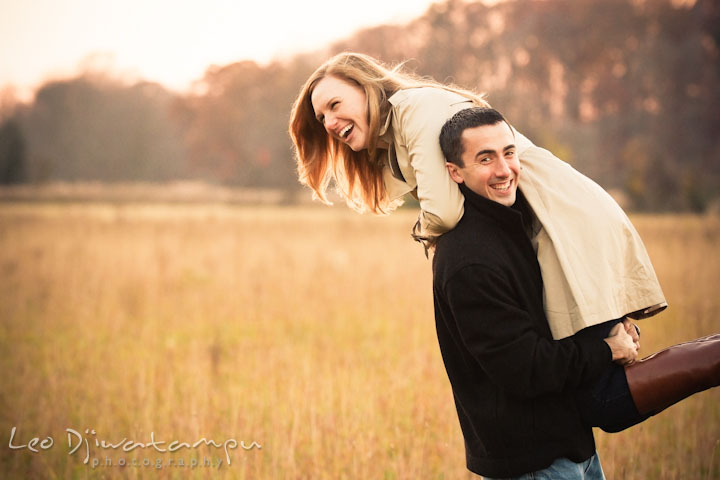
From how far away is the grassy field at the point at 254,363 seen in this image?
4.04 meters

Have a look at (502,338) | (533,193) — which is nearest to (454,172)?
(533,193)

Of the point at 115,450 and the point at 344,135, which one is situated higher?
the point at 344,135

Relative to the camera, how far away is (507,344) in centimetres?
195

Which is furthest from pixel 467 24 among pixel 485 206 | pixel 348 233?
pixel 485 206

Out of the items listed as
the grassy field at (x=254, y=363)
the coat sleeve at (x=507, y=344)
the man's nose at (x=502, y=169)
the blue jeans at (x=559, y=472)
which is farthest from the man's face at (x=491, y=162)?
the grassy field at (x=254, y=363)

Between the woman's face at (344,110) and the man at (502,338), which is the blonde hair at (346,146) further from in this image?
the man at (502,338)

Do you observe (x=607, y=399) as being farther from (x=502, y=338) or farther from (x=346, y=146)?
(x=346, y=146)

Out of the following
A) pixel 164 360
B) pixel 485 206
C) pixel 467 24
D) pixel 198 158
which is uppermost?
pixel 467 24

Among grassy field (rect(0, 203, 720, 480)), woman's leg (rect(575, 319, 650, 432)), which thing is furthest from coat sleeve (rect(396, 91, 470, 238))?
grassy field (rect(0, 203, 720, 480))

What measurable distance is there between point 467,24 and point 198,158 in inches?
764

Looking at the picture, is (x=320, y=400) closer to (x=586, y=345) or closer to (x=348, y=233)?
(x=586, y=345)

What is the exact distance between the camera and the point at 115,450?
4.21 m

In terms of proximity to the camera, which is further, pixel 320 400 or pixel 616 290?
pixel 320 400

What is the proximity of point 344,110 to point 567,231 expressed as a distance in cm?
106
